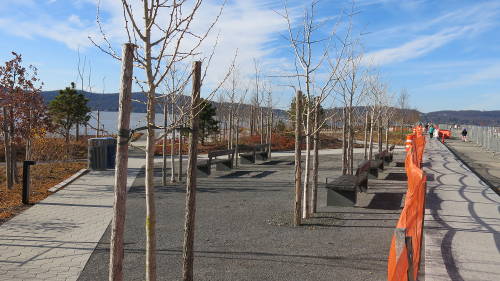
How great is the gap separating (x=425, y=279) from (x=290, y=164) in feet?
43.4

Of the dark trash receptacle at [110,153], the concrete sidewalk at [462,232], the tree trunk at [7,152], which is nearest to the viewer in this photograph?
the concrete sidewalk at [462,232]

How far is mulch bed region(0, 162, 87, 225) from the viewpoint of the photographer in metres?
8.32

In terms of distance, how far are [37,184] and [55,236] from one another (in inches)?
226

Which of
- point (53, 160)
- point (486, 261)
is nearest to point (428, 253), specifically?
point (486, 261)

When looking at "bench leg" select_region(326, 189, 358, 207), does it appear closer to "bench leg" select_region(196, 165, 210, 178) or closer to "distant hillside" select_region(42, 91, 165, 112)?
"distant hillside" select_region(42, 91, 165, 112)

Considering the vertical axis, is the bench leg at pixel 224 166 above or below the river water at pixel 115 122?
below

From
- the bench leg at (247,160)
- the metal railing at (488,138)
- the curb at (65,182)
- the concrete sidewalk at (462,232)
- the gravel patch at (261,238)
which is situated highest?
the metal railing at (488,138)

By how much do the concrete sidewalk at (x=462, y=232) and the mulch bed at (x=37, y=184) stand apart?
6936 millimetres

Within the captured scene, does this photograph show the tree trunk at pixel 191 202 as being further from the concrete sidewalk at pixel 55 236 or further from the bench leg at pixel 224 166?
the bench leg at pixel 224 166

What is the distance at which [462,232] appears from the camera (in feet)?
21.2

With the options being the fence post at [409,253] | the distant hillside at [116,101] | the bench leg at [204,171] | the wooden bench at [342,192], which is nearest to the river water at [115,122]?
the distant hillside at [116,101]

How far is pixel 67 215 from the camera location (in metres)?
7.91

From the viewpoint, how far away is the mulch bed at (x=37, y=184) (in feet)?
27.3

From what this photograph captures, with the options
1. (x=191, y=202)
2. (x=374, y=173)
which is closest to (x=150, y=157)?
(x=191, y=202)
